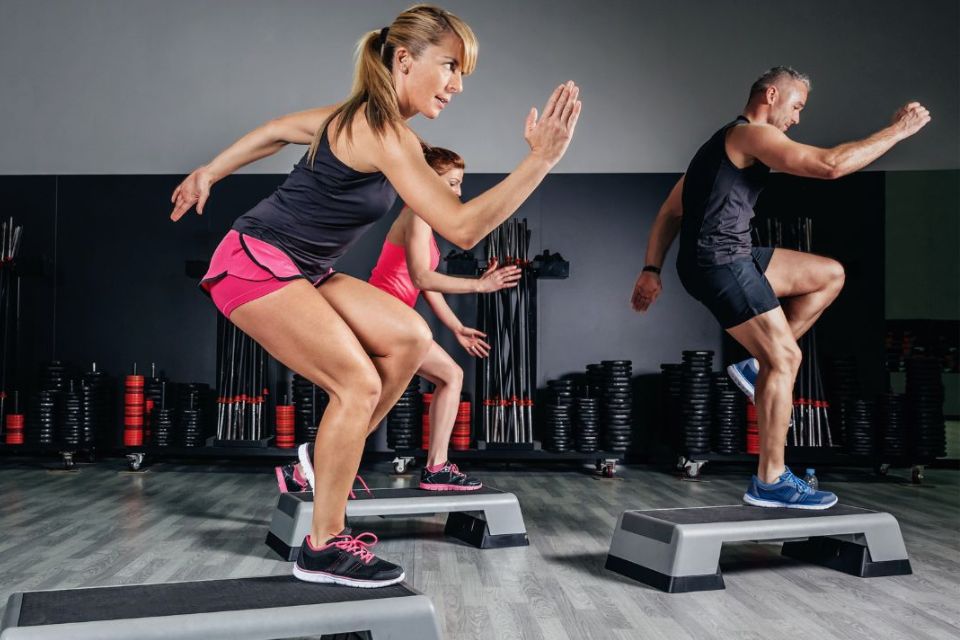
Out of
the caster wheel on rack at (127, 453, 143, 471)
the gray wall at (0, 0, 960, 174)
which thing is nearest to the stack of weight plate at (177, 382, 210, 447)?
the caster wheel on rack at (127, 453, 143, 471)

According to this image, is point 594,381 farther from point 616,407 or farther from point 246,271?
point 246,271

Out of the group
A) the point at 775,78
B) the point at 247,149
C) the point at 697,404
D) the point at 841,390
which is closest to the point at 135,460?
the point at 697,404

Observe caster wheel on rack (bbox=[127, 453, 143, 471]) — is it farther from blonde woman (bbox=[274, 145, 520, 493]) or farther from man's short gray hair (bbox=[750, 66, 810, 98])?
man's short gray hair (bbox=[750, 66, 810, 98])

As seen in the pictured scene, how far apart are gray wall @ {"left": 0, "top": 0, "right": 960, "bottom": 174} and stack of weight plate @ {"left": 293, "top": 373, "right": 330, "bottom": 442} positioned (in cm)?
165

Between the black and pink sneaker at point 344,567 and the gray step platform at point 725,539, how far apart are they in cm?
96

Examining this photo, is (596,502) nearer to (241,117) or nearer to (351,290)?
(351,290)

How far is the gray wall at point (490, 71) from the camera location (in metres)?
6.06

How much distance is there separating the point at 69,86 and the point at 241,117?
1.26 m

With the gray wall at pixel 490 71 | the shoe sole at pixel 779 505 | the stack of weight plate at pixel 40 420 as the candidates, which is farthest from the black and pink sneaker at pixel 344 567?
the gray wall at pixel 490 71

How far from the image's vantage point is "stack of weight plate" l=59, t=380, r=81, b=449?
5367mm

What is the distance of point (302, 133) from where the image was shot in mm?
2324

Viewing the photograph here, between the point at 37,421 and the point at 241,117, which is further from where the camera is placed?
the point at 241,117

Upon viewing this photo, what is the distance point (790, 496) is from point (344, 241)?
1775mm

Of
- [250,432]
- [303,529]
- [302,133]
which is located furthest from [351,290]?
[250,432]
